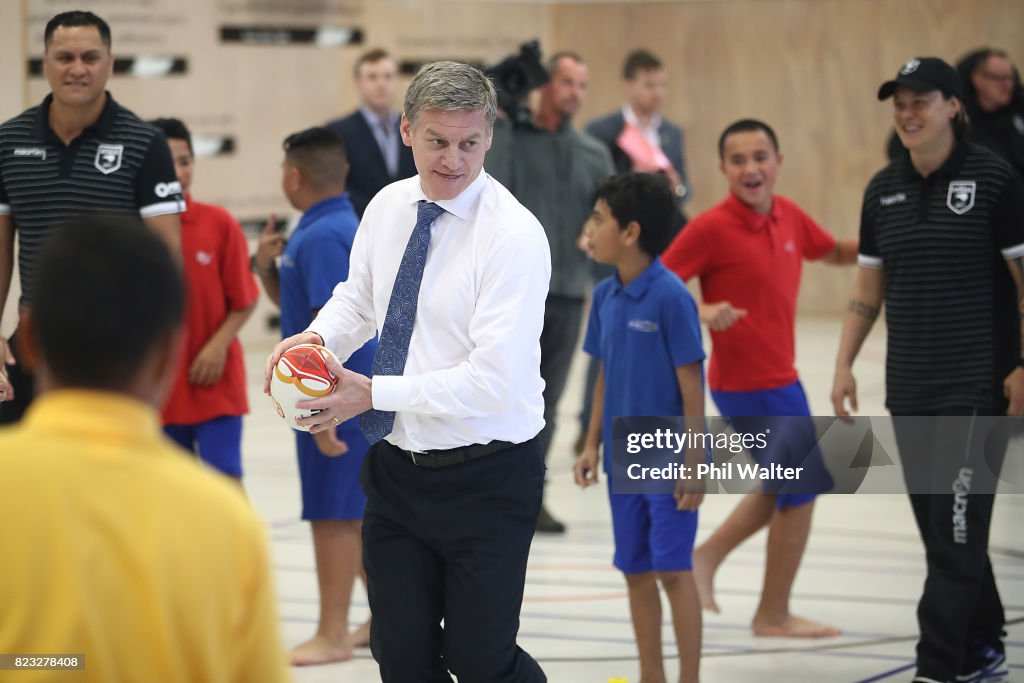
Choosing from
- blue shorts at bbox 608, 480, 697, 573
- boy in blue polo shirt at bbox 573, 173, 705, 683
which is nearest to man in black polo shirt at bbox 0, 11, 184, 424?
boy in blue polo shirt at bbox 573, 173, 705, 683

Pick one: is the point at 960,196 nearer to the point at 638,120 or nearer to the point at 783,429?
the point at 783,429

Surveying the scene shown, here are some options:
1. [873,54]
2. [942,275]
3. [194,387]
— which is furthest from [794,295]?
[873,54]

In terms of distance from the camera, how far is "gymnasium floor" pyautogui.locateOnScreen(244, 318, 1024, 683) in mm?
4461

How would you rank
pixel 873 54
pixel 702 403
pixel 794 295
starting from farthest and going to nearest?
pixel 873 54, pixel 794 295, pixel 702 403

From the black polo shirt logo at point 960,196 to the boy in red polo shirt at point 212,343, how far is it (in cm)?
241

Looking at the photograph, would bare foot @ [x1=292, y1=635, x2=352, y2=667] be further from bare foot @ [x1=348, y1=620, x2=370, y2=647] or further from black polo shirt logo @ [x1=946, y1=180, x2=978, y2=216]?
black polo shirt logo @ [x1=946, y1=180, x2=978, y2=216]

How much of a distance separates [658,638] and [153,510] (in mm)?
2693

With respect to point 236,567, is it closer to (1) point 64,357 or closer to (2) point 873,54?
(1) point 64,357

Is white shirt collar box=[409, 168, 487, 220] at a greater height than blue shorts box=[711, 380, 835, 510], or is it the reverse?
white shirt collar box=[409, 168, 487, 220]

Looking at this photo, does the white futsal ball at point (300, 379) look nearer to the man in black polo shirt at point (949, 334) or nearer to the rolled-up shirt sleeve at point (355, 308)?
the rolled-up shirt sleeve at point (355, 308)

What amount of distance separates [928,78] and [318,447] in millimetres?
2214

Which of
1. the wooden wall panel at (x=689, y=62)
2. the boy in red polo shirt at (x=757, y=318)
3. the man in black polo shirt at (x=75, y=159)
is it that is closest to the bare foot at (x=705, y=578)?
the boy in red polo shirt at (x=757, y=318)

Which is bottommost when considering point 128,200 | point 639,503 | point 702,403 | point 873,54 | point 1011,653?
point 1011,653

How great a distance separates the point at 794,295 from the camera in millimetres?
4887
